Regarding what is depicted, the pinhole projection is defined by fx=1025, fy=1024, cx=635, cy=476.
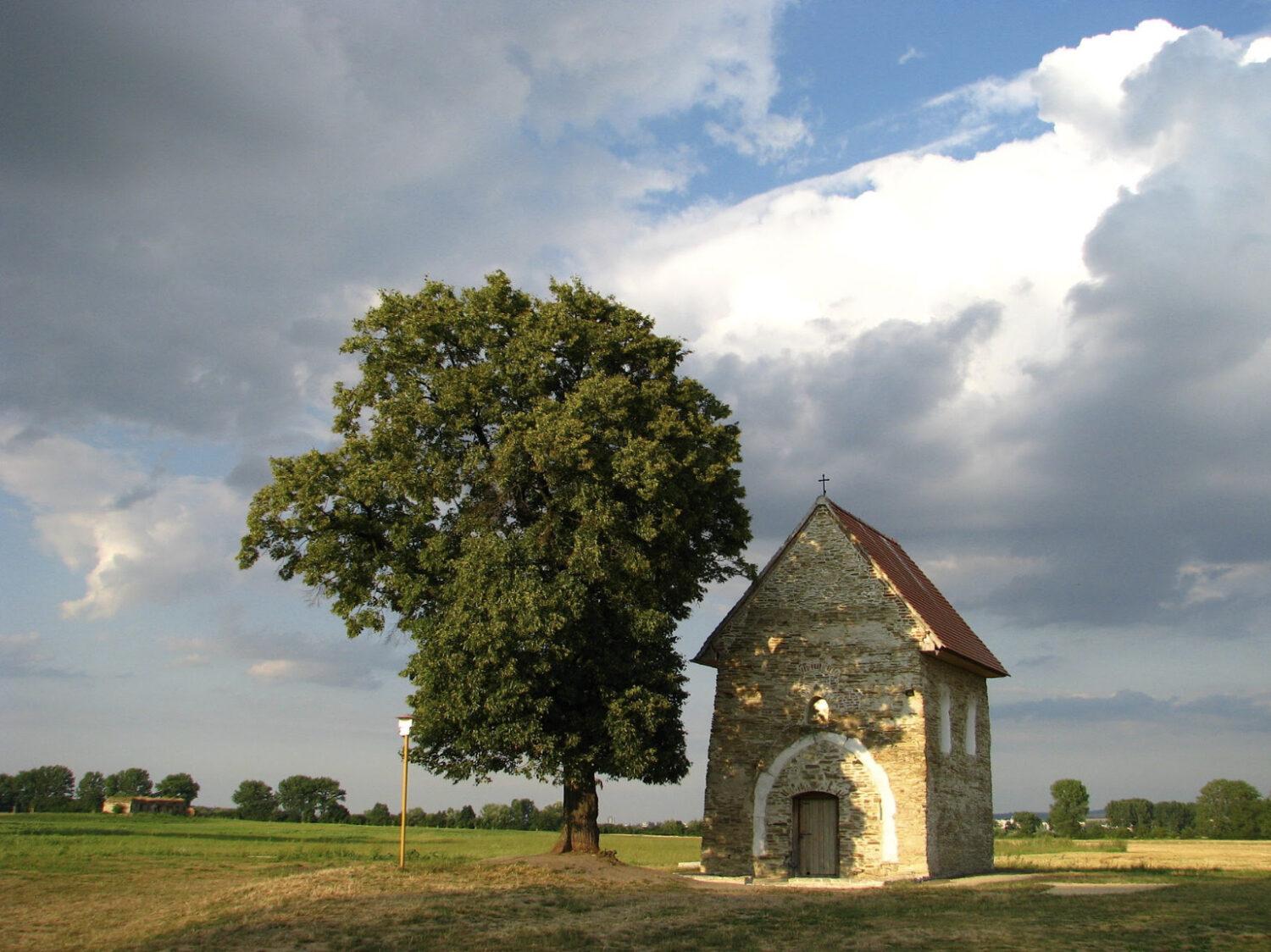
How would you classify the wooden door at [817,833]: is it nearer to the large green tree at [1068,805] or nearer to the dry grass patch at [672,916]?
the dry grass patch at [672,916]

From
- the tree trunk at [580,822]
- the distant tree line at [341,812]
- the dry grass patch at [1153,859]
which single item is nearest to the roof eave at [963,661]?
the dry grass patch at [1153,859]

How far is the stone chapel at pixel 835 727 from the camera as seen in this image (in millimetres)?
24219

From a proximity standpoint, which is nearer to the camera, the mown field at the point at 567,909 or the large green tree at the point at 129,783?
the mown field at the point at 567,909

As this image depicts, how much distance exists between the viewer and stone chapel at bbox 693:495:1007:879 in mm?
24219

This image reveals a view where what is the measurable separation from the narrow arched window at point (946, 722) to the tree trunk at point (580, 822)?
8897 millimetres

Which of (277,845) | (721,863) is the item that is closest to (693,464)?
(721,863)

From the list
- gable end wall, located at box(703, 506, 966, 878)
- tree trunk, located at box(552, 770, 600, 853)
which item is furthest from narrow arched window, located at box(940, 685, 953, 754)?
tree trunk, located at box(552, 770, 600, 853)

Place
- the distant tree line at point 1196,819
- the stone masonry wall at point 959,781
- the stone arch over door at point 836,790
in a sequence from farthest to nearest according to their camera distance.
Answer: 1. the distant tree line at point 1196,819
2. the stone masonry wall at point 959,781
3. the stone arch over door at point 836,790

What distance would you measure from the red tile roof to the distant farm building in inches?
1965

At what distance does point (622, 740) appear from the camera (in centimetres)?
2170

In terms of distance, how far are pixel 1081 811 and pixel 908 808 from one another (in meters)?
48.4

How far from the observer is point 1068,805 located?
6475 centimetres

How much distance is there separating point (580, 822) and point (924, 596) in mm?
11578

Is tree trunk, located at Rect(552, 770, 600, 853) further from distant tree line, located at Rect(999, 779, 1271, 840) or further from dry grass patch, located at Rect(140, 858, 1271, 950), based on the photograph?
distant tree line, located at Rect(999, 779, 1271, 840)
